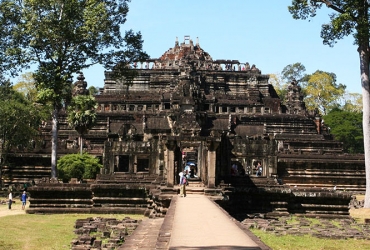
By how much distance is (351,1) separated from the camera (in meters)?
23.7

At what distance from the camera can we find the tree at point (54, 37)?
84.9ft

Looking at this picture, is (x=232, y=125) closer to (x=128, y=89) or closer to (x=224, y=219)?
(x=128, y=89)

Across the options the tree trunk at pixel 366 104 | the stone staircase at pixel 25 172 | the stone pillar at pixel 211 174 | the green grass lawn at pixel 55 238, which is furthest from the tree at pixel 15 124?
the tree trunk at pixel 366 104

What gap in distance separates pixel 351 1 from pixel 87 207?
616 inches

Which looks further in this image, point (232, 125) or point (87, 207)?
point (232, 125)

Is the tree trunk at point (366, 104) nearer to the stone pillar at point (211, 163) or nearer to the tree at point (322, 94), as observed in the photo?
the stone pillar at point (211, 163)

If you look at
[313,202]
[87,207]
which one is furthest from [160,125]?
[313,202]

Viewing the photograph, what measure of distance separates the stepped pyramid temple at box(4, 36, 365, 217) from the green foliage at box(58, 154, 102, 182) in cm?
144

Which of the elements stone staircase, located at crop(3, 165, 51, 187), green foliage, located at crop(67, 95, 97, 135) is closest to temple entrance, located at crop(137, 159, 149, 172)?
green foliage, located at crop(67, 95, 97, 135)

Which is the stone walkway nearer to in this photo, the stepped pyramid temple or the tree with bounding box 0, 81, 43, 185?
the stepped pyramid temple

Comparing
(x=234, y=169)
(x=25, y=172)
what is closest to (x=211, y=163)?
(x=234, y=169)

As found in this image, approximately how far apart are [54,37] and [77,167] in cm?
929

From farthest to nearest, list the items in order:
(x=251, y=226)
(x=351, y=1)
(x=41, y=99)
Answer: (x=41, y=99), (x=351, y=1), (x=251, y=226)

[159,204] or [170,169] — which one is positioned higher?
[170,169]
